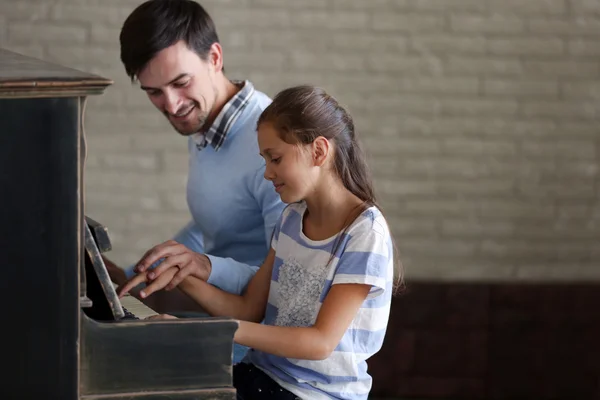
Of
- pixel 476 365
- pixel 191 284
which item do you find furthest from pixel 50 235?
pixel 476 365

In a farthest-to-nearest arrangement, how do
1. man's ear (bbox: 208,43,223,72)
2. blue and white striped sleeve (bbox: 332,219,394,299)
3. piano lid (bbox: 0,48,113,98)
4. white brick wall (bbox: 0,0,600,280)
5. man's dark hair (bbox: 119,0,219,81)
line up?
white brick wall (bbox: 0,0,600,280) → man's ear (bbox: 208,43,223,72) → man's dark hair (bbox: 119,0,219,81) → blue and white striped sleeve (bbox: 332,219,394,299) → piano lid (bbox: 0,48,113,98)

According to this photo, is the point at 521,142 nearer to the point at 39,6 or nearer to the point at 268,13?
the point at 268,13

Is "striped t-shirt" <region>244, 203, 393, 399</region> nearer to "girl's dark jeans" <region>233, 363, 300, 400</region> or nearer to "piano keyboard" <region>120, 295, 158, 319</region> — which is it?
"girl's dark jeans" <region>233, 363, 300, 400</region>

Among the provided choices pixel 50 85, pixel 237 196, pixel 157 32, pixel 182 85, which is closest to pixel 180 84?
pixel 182 85

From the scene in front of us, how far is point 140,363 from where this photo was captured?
1.46 metres

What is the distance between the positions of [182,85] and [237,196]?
0.90 ft

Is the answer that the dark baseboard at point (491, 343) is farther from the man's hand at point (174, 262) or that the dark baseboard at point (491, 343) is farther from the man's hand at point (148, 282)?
the man's hand at point (148, 282)

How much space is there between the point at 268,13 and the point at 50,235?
7.30 ft

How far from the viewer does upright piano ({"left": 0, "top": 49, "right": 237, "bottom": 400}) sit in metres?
1.36

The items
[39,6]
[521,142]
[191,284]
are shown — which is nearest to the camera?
[191,284]

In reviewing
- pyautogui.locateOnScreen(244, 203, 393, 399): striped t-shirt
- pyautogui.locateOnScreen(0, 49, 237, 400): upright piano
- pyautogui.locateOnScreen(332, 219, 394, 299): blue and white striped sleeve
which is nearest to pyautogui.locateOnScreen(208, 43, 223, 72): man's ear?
pyautogui.locateOnScreen(244, 203, 393, 399): striped t-shirt

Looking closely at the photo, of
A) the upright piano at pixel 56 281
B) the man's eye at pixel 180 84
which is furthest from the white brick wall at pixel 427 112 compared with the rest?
the upright piano at pixel 56 281

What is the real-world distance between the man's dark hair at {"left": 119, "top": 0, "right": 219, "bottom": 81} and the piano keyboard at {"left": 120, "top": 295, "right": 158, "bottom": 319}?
1.75 feet

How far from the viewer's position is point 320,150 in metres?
1.84
